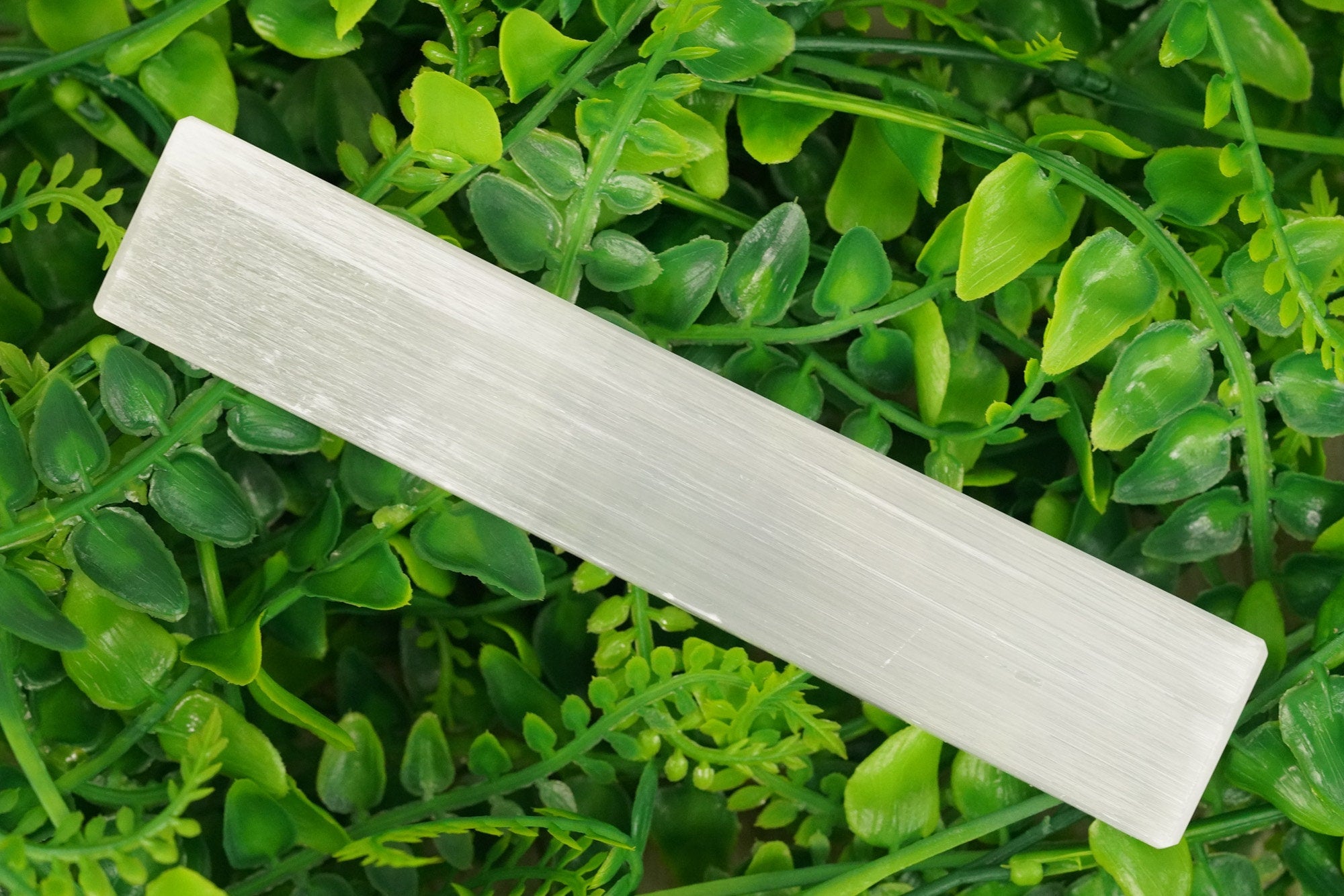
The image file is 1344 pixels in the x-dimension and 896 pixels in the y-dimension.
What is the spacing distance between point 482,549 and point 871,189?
0.19 meters

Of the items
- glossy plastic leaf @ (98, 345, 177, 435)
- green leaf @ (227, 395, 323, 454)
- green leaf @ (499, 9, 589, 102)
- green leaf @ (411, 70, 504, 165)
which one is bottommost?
green leaf @ (227, 395, 323, 454)

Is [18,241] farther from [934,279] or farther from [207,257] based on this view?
[934,279]

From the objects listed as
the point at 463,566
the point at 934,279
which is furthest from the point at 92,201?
the point at 934,279

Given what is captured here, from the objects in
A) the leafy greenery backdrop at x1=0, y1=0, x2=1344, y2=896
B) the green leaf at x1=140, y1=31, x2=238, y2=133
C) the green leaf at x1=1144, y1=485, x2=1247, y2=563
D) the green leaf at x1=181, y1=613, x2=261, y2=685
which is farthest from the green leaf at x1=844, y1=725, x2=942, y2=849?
the green leaf at x1=140, y1=31, x2=238, y2=133

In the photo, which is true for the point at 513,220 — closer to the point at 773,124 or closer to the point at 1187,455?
the point at 773,124

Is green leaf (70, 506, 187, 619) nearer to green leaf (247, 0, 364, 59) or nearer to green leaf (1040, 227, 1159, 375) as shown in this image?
green leaf (247, 0, 364, 59)

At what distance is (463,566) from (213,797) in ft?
0.54

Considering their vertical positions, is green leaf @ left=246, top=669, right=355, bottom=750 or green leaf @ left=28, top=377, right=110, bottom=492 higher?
green leaf @ left=28, top=377, right=110, bottom=492

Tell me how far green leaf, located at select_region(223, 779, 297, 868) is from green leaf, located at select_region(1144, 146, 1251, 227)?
0.36 metres

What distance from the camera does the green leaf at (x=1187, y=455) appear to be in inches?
13.1

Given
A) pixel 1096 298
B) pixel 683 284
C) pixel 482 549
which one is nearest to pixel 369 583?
pixel 482 549

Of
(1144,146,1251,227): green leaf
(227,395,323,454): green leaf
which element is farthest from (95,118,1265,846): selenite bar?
(1144,146,1251,227): green leaf

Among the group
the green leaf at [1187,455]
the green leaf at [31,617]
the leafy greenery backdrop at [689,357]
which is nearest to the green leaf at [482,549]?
the leafy greenery backdrop at [689,357]

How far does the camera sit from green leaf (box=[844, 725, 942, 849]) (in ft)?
1.18
